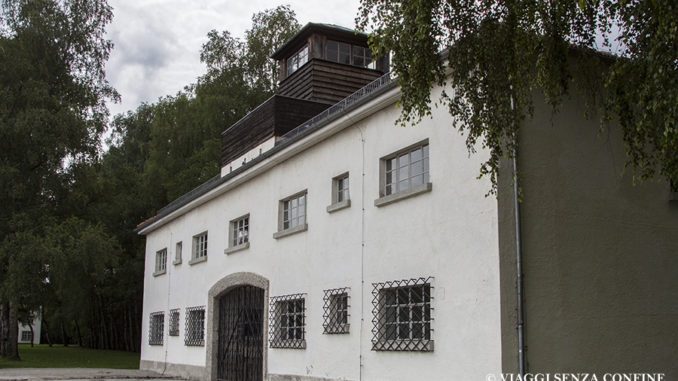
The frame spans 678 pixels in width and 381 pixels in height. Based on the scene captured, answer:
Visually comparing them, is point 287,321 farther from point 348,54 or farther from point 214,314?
point 348,54

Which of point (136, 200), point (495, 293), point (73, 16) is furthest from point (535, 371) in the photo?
point (136, 200)

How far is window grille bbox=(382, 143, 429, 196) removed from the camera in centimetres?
1207

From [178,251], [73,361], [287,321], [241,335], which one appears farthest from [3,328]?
[287,321]

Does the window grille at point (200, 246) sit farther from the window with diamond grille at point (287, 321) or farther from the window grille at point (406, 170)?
the window grille at point (406, 170)

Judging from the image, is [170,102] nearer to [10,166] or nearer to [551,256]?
[10,166]

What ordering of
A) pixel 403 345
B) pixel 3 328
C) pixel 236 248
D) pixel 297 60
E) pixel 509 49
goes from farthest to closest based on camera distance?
pixel 3 328
pixel 297 60
pixel 236 248
pixel 403 345
pixel 509 49

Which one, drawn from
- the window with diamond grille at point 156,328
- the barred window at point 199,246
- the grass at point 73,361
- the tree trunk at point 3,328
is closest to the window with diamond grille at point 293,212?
the barred window at point 199,246

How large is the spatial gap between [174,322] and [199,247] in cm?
302

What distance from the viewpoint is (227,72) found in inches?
1460

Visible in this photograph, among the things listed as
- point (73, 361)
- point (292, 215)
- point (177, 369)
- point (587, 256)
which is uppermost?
point (292, 215)

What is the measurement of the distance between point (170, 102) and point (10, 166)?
613 inches

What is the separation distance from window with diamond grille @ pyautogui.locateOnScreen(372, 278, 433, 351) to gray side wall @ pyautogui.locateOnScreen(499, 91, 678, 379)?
72.1 inches

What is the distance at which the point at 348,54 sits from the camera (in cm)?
2528

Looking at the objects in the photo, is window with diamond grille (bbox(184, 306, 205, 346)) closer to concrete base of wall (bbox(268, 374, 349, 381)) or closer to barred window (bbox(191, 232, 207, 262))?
barred window (bbox(191, 232, 207, 262))
